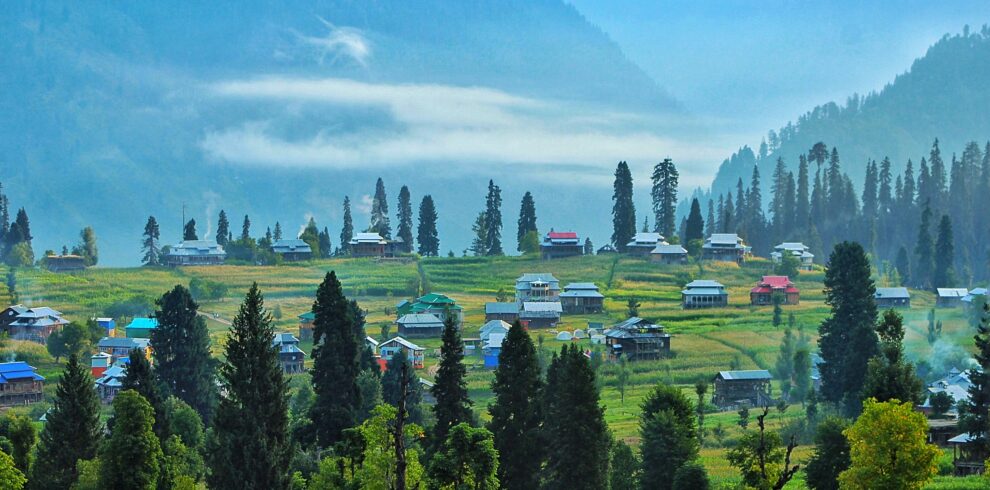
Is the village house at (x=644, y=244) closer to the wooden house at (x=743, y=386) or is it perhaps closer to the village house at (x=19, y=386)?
the wooden house at (x=743, y=386)

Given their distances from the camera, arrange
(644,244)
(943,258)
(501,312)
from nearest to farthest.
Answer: (501,312) < (943,258) < (644,244)

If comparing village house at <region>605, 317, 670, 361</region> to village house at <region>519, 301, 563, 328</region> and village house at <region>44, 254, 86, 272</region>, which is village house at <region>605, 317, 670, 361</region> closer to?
village house at <region>519, 301, 563, 328</region>

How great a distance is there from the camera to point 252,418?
75.8 metres

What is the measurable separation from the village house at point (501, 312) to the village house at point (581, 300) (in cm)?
659

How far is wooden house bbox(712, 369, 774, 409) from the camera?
12606 cm

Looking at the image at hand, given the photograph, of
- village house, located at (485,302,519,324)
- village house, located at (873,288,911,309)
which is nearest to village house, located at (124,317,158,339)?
village house, located at (485,302,519,324)

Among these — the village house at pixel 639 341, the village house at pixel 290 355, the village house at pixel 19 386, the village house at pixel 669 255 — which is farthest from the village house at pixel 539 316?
the village house at pixel 19 386

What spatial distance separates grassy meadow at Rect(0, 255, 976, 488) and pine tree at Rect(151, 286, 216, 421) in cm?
1981

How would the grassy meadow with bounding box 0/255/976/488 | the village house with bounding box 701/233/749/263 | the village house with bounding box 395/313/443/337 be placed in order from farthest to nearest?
1. the village house with bounding box 701/233/749/263
2. the village house with bounding box 395/313/443/337
3. the grassy meadow with bounding box 0/255/976/488

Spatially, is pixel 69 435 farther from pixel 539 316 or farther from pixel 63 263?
pixel 63 263

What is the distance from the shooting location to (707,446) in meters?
105

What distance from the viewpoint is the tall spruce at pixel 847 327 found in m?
111

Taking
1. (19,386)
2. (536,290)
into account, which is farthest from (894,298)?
Answer: (19,386)

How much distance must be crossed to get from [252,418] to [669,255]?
121 meters
